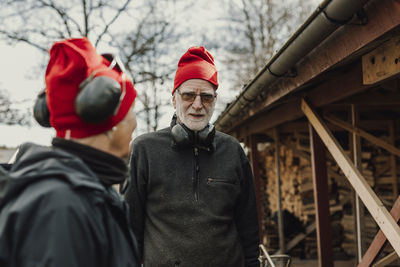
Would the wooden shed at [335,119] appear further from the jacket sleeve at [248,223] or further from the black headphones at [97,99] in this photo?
the black headphones at [97,99]

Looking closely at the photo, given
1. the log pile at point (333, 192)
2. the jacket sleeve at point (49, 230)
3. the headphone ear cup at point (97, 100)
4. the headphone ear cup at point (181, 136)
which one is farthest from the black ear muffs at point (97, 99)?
the log pile at point (333, 192)

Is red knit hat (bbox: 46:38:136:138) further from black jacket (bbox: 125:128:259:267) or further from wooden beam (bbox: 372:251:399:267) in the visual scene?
wooden beam (bbox: 372:251:399:267)

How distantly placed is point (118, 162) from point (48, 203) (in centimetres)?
32

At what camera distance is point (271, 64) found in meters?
3.19

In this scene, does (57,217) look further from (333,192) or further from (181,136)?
(333,192)

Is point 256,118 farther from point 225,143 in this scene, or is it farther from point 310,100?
point 225,143

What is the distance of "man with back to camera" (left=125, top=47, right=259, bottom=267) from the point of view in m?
2.21

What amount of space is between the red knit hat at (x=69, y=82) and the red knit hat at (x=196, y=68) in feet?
3.82

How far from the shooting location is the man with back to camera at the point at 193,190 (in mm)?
2211

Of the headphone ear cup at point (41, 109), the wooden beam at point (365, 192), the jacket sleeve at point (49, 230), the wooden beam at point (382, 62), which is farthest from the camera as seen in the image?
the wooden beam at point (365, 192)

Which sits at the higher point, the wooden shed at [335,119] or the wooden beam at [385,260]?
the wooden shed at [335,119]

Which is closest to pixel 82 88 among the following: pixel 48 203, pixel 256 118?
pixel 48 203

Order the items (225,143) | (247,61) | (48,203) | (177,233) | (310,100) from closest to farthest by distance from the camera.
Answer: (48,203), (177,233), (225,143), (310,100), (247,61)

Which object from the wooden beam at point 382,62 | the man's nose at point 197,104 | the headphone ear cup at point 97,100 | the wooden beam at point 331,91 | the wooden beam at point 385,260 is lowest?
the wooden beam at point 385,260
